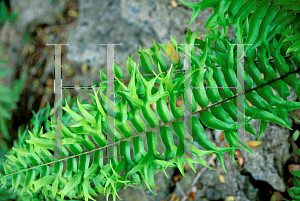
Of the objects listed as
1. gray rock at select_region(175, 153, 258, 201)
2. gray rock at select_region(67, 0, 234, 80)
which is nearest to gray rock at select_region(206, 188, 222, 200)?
gray rock at select_region(175, 153, 258, 201)

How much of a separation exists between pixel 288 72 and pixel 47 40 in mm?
1453

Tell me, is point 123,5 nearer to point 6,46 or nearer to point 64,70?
point 64,70

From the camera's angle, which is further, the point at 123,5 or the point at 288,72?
the point at 123,5

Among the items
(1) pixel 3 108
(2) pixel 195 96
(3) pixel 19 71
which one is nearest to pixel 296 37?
(2) pixel 195 96

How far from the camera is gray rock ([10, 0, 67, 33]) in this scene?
150 centimetres

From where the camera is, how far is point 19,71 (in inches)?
59.7

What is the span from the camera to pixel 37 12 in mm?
1511

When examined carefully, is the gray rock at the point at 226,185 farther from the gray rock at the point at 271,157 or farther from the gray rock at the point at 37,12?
the gray rock at the point at 37,12

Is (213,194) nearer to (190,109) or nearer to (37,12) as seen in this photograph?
(190,109)

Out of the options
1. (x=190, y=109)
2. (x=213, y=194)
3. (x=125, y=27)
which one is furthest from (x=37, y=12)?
(x=213, y=194)

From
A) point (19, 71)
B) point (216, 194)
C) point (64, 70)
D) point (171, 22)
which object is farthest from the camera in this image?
point (19, 71)

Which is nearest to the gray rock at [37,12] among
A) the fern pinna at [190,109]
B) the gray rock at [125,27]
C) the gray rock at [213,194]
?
the gray rock at [125,27]

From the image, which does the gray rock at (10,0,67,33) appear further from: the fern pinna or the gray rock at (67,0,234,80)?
the fern pinna

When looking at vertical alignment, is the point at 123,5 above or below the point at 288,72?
above
